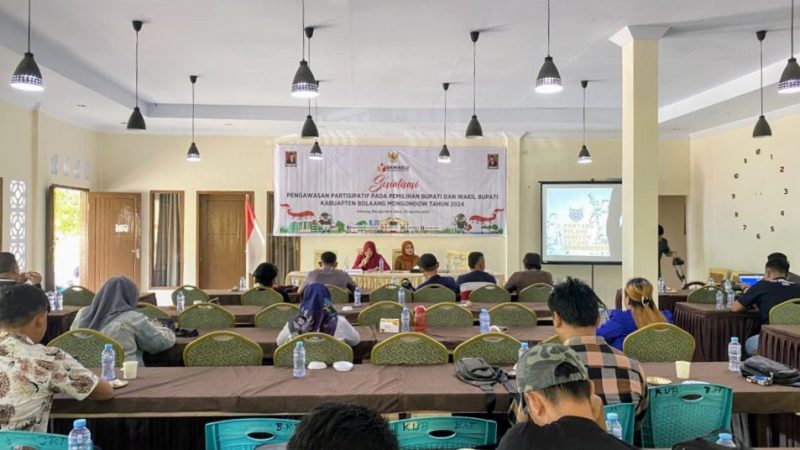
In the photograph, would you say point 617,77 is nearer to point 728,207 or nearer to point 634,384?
point 728,207

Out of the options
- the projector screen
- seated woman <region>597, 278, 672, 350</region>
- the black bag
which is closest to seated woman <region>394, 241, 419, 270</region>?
the projector screen

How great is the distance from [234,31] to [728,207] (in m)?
8.55

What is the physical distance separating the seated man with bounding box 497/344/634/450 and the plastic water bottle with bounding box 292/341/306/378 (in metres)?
1.63

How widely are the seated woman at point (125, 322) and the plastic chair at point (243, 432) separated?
1.85 m

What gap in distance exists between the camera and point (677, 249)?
11.5m

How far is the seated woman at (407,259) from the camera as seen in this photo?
10133 mm

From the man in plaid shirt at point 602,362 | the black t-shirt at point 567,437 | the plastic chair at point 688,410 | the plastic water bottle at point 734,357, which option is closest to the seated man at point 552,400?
the black t-shirt at point 567,437

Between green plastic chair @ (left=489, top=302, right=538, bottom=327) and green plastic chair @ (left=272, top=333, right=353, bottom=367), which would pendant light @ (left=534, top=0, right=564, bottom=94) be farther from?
green plastic chair @ (left=272, top=333, right=353, bottom=367)

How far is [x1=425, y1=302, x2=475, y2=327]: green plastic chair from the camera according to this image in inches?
192

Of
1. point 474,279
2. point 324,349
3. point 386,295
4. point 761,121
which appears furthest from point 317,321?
point 761,121

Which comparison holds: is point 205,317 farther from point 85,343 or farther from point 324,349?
point 324,349

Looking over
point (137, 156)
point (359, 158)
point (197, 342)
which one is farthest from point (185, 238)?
point (197, 342)

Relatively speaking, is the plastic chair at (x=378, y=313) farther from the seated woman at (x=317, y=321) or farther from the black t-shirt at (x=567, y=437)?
the black t-shirt at (x=567, y=437)

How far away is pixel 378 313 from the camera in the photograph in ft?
16.5
